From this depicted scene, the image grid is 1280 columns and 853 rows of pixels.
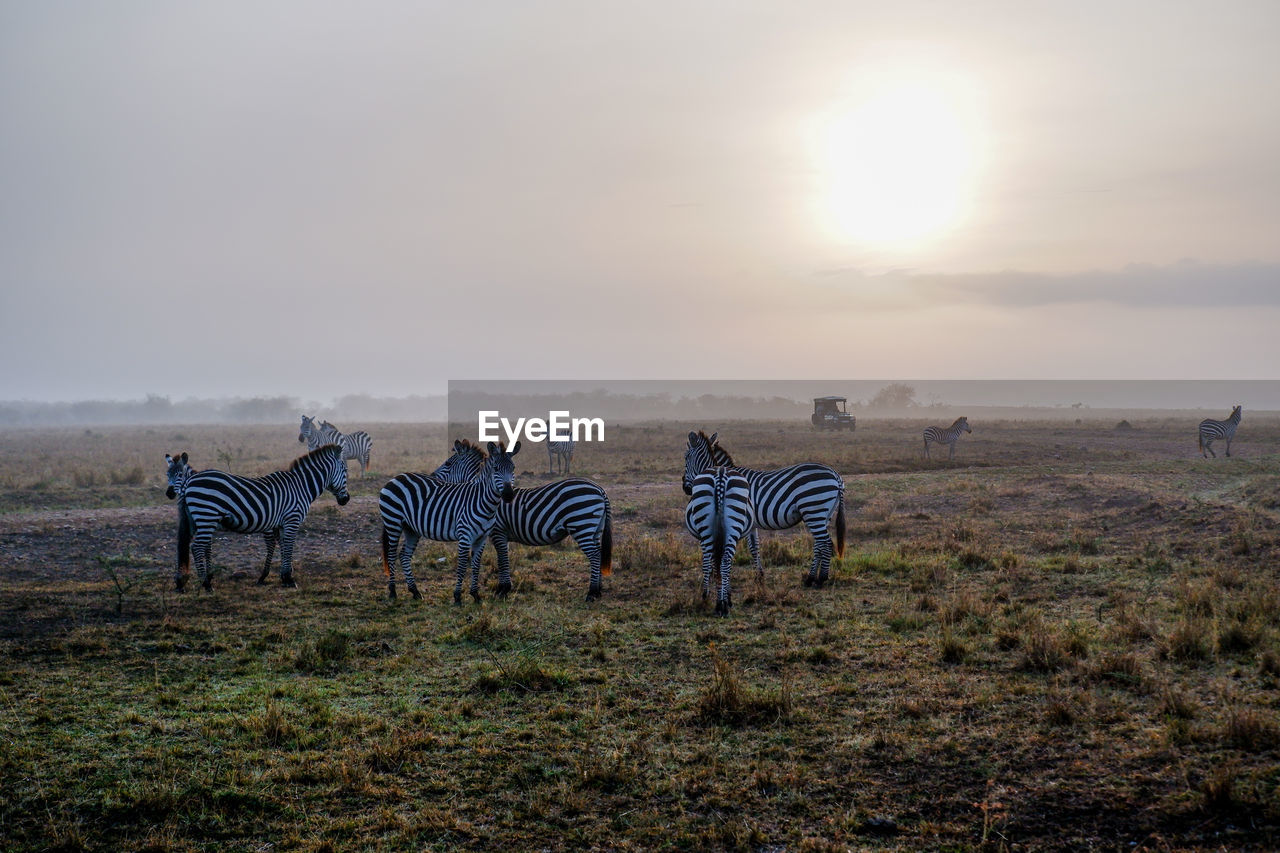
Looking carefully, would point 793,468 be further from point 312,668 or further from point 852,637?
point 312,668

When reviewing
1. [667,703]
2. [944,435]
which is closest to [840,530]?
[667,703]

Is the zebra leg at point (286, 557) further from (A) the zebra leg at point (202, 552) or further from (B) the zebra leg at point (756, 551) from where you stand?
(B) the zebra leg at point (756, 551)

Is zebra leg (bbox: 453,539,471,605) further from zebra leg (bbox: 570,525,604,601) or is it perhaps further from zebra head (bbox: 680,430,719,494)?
zebra head (bbox: 680,430,719,494)

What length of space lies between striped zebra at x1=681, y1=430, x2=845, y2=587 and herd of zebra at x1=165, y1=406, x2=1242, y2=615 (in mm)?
18

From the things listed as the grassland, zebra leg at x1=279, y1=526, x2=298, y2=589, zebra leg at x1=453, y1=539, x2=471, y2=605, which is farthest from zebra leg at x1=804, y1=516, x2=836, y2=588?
zebra leg at x1=279, y1=526, x2=298, y2=589

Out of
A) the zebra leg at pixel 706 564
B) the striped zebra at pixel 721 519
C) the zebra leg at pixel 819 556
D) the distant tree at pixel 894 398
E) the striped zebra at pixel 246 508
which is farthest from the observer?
the distant tree at pixel 894 398

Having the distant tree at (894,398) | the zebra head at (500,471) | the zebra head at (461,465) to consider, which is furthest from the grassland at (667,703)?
the distant tree at (894,398)

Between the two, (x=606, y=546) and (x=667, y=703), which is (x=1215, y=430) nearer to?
(x=606, y=546)

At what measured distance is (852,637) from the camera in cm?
1009

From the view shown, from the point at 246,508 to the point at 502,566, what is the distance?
4539 millimetres

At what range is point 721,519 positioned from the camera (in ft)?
38.7

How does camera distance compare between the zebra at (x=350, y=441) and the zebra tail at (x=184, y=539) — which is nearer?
the zebra tail at (x=184, y=539)

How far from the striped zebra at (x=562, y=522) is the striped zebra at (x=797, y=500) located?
67.7 inches

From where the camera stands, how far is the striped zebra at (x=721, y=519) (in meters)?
11.7
